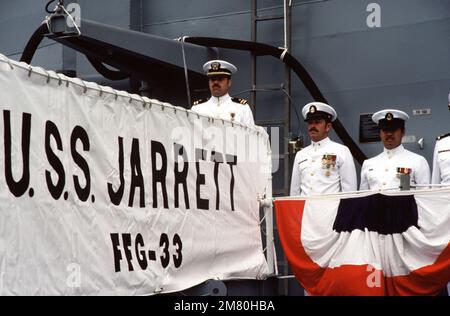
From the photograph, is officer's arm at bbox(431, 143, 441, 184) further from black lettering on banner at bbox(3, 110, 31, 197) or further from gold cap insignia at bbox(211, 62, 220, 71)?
black lettering on banner at bbox(3, 110, 31, 197)

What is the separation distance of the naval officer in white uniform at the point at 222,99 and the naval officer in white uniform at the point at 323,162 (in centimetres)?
59

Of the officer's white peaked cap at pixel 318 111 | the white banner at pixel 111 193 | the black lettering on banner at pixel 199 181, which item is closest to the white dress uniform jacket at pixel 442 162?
the officer's white peaked cap at pixel 318 111

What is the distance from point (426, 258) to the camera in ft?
17.1


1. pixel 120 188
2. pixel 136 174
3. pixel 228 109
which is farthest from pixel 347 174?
pixel 120 188

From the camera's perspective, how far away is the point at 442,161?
5.99m

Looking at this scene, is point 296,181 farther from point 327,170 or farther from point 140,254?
point 140,254

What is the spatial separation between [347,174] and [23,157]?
3164 mm

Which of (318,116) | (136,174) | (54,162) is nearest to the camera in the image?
(54,162)

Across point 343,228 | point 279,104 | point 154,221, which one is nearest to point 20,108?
point 154,221

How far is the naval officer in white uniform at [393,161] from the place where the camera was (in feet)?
19.9

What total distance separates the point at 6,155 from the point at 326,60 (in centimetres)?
405

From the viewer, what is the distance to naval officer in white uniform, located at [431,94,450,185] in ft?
19.5
